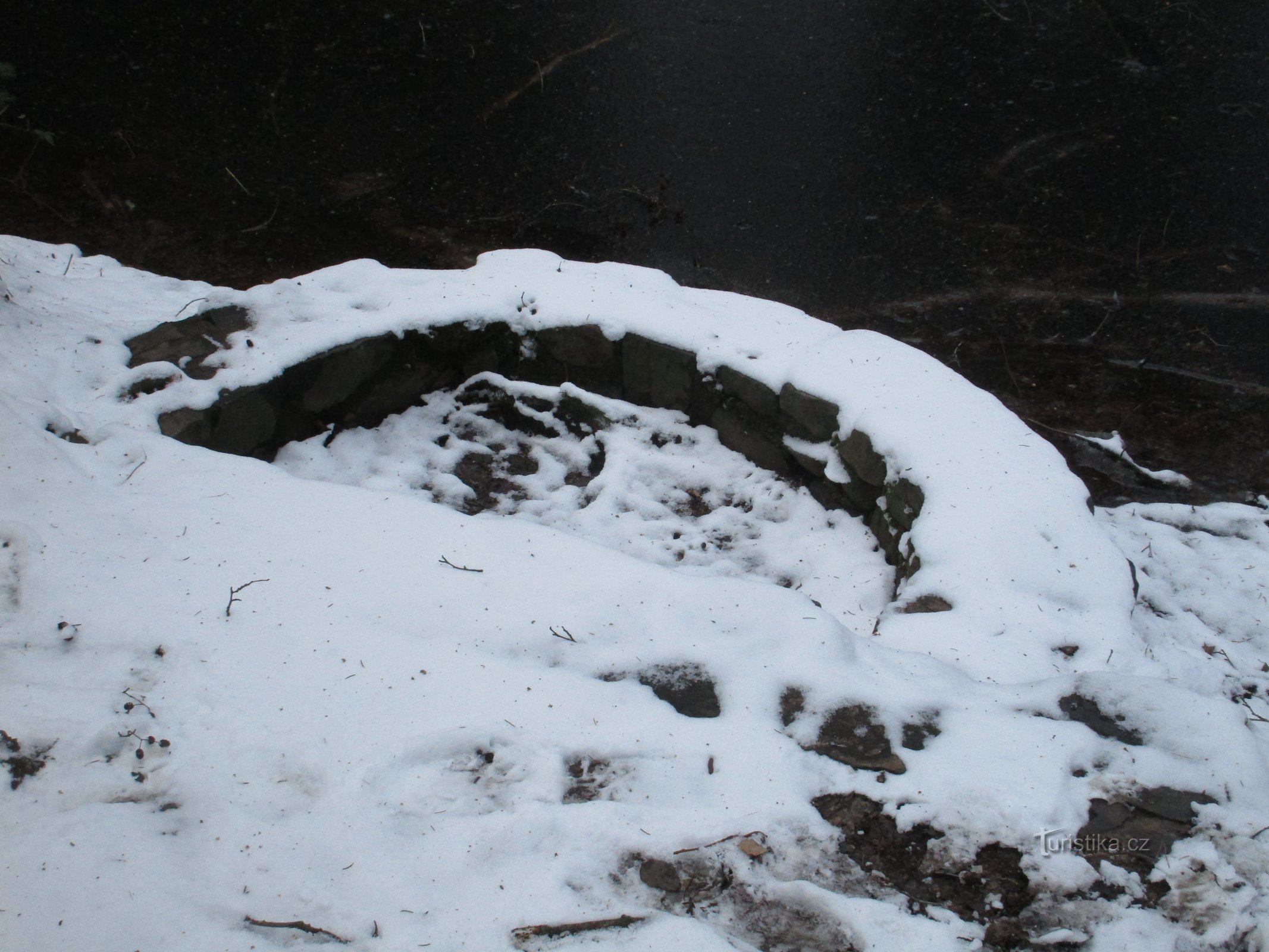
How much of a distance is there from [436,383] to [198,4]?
17.0 ft

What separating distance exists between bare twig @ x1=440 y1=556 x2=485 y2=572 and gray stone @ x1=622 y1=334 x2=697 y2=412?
1579mm

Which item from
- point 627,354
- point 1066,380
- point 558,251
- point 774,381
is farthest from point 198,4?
point 1066,380

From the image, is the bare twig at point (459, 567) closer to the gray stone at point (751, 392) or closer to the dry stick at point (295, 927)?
the dry stick at point (295, 927)

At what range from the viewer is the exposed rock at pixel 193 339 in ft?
12.4

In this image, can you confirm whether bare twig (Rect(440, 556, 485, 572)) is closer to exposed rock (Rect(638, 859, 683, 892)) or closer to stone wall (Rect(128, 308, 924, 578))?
exposed rock (Rect(638, 859, 683, 892))

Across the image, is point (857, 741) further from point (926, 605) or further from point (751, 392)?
point (751, 392)

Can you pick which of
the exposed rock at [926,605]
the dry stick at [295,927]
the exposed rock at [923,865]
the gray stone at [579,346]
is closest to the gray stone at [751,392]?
the gray stone at [579,346]

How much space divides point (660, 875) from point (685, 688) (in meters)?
0.56

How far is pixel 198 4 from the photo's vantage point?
292 inches

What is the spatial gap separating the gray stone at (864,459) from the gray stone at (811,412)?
11 cm

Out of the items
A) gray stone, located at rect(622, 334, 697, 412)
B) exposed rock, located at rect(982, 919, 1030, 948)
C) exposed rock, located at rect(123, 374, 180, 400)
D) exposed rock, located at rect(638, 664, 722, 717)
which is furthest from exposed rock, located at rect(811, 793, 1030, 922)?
exposed rock, located at rect(123, 374, 180, 400)

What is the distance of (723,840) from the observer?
2061 millimetres

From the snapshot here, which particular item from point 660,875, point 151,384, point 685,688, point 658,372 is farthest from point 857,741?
point 151,384

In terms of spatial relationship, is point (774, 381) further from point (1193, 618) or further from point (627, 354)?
point (1193, 618)
